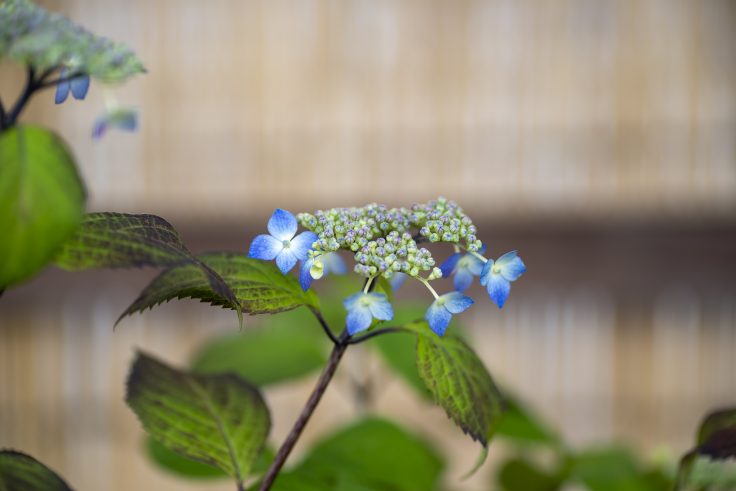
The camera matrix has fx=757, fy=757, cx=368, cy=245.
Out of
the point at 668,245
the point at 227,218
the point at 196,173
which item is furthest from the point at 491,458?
the point at 196,173

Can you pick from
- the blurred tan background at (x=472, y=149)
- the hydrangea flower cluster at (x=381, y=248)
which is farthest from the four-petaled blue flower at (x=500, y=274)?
the blurred tan background at (x=472, y=149)

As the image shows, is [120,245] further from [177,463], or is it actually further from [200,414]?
[177,463]

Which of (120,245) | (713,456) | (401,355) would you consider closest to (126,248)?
(120,245)

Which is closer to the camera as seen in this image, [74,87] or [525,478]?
[74,87]

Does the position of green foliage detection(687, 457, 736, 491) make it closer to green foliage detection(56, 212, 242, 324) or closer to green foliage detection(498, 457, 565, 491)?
green foliage detection(498, 457, 565, 491)

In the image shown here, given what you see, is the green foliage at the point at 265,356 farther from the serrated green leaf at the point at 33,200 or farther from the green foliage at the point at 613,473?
the serrated green leaf at the point at 33,200

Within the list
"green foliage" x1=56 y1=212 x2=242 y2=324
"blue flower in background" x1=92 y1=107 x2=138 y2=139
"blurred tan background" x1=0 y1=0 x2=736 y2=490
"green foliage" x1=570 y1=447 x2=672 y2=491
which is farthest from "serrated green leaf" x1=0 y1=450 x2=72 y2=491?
"blurred tan background" x1=0 y1=0 x2=736 y2=490

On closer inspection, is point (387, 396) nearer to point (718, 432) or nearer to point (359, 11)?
point (359, 11)
